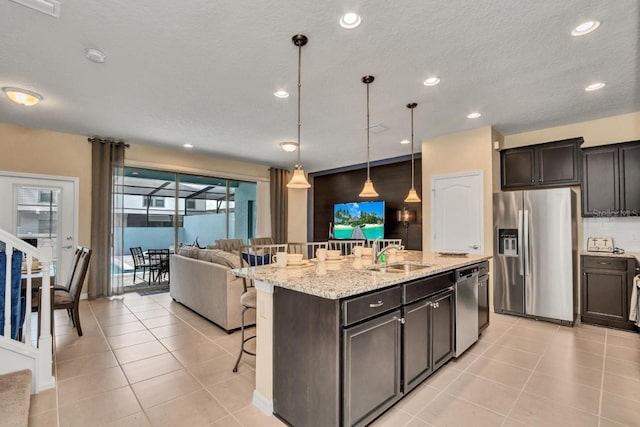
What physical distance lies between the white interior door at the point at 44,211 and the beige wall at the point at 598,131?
7234 millimetres

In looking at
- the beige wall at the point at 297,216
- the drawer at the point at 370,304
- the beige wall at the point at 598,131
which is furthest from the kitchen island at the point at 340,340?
the beige wall at the point at 297,216

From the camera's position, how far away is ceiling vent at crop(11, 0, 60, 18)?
1.97 metres

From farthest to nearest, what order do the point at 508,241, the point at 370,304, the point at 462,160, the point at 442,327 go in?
the point at 462,160
the point at 508,241
the point at 442,327
the point at 370,304

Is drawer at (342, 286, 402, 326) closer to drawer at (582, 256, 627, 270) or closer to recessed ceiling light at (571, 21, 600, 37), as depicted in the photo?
recessed ceiling light at (571, 21, 600, 37)

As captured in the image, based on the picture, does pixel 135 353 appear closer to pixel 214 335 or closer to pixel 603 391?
pixel 214 335

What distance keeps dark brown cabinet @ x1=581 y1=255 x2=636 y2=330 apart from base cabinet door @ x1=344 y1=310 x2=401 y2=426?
129 inches

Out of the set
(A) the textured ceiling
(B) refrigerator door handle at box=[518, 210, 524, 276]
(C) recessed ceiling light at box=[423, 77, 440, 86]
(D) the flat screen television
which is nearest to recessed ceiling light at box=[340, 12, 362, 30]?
(A) the textured ceiling

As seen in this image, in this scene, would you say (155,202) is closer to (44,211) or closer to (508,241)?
(44,211)

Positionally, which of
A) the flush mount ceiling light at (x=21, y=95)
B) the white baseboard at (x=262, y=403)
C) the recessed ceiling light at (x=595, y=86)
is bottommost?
the white baseboard at (x=262, y=403)

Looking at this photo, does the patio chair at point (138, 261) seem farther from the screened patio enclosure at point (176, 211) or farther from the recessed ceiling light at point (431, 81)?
the recessed ceiling light at point (431, 81)

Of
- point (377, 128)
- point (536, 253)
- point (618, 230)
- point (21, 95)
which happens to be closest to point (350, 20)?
point (377, 128)

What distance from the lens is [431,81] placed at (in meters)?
3.06

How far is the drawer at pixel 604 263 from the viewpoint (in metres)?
3.56

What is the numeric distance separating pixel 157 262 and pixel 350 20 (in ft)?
19.3
